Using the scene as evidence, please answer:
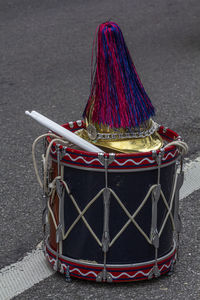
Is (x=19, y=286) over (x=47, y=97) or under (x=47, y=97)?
under

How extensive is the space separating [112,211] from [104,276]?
1.06ft

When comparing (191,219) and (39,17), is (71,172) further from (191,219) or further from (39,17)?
(39,17)

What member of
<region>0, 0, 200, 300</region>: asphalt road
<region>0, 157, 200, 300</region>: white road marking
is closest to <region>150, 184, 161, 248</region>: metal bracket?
<region>0, 0, 200, 300</region>: asphalt road

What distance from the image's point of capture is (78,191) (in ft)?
8.63

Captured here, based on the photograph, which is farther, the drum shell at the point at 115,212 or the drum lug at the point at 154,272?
the drum lug at the point at 154,272

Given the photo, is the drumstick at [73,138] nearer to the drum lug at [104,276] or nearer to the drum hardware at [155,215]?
the drum hardware at [155,215]

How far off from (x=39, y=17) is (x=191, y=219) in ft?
19.5

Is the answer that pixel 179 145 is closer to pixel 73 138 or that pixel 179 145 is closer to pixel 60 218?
pixel 73 138

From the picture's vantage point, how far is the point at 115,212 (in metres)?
2.63

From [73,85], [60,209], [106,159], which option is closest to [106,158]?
[106,159]

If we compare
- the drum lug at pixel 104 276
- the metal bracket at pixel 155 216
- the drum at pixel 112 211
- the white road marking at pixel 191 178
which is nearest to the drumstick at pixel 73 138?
the drum at pixel 112 211

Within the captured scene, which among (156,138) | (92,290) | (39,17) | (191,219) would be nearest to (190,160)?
(191,219)

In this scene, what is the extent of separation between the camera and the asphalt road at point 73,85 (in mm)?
2869

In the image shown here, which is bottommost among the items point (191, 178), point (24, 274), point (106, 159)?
point (24, 274)
